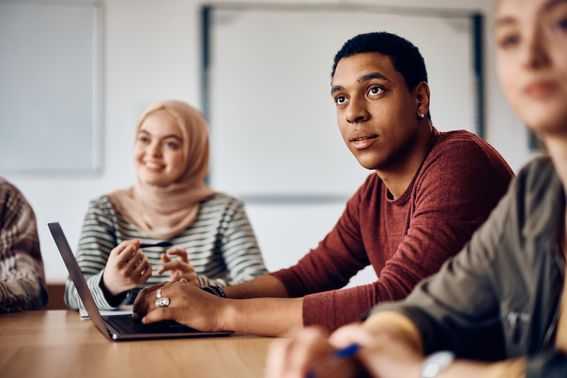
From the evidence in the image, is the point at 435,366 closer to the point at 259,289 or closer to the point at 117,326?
the point at 117,326

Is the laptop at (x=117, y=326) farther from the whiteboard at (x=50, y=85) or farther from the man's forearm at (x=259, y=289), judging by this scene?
the whiteboard at (x=50, y=85)

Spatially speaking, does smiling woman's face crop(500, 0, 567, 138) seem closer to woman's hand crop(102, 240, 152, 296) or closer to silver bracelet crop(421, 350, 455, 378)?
silver bracelet crop(421, 350, 455, 378)

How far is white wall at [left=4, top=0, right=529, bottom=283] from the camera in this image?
10.7 ft

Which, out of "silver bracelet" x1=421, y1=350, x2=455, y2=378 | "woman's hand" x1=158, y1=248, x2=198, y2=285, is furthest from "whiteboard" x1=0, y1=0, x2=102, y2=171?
"silver bracelet" x1=421, y1=350, x2=455, y2=378

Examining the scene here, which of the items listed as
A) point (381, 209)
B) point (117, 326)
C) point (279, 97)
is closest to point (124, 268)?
point (117, 326)

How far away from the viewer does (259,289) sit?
1.57 metres

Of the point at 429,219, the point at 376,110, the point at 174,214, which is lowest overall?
the point at 174,214

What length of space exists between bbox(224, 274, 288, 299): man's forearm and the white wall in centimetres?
178

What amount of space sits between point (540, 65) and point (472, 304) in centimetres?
30

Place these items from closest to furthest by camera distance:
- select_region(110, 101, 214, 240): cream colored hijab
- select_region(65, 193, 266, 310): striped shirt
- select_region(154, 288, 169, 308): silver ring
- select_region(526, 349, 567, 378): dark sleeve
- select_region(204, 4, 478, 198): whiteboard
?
select_region(526, 349, 567, 378): dark sleeve → select_region(154, 288, 169, 308): silver ring → select_region(65, 193, 266, 310): striped shirt → select_region(110, 101, 214, 240): cream colored hijab → select_region(204, 4, 478, 198): whiteboard

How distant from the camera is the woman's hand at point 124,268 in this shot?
4.78 feet

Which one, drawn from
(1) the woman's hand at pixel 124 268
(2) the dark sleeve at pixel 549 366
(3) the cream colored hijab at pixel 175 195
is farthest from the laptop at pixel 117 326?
(3) the cream colored hijab at pixel 175 195

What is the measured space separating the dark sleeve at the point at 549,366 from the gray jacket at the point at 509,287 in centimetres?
15

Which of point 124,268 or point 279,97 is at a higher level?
point 279,97
